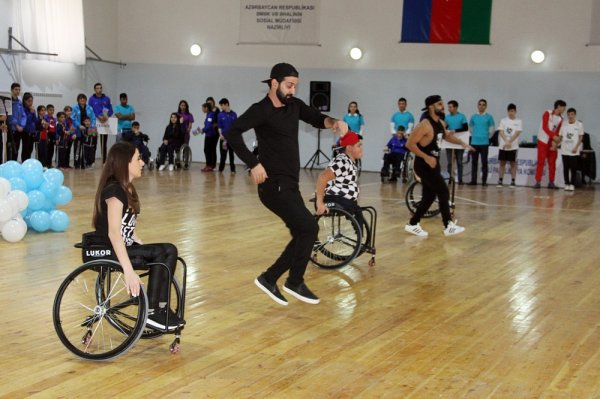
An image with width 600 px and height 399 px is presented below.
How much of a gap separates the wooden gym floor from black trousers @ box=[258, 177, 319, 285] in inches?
13.3

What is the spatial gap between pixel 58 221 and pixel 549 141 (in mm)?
11454

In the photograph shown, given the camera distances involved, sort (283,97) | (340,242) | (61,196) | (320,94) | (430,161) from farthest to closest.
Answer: (320,94)
(430,161)
(61,196)
(340,242)
(283,97)

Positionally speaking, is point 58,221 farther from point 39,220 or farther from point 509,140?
point 509,140

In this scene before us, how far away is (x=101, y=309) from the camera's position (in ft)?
14.8

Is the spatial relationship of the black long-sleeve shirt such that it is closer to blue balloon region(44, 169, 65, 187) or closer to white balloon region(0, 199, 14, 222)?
white balloon region(0, 199, 14, 222)

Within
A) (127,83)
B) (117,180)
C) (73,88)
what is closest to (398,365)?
(117,180)

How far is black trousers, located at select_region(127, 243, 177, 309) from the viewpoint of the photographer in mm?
4547

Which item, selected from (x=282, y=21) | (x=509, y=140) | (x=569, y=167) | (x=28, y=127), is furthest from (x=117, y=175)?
(x=282, y=21)

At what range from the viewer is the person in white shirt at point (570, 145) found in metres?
17.1

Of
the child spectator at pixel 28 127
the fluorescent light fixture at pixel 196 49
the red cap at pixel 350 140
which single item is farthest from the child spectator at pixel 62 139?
the red cap at pixel 350 140

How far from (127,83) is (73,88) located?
2051 mm

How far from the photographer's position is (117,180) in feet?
14.8

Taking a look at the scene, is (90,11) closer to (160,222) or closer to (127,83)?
(127,83)

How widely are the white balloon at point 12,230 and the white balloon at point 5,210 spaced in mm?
58
